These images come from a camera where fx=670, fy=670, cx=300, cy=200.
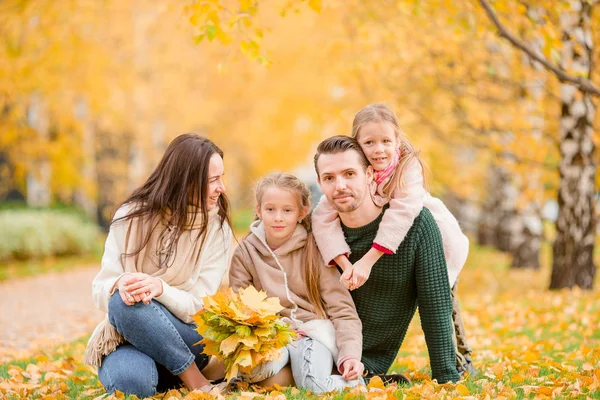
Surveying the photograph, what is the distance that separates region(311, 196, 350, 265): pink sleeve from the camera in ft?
11.7

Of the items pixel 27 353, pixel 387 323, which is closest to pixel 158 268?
pixel 387 323

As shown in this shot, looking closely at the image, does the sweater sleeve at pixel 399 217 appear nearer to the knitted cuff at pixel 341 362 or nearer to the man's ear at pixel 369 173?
the man's ear at pixel 369 173

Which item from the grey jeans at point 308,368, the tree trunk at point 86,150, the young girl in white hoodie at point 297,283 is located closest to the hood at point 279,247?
the young girl in white hoodie at point 297,283

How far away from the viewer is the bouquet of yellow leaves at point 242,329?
10.5ft

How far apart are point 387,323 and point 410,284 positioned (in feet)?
0.88

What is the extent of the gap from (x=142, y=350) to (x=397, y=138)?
1.80m

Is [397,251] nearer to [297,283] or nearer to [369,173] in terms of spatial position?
[369,173]

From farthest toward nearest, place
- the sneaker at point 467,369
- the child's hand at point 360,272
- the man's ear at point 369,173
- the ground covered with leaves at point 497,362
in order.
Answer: the sneaker at point 467,369, the man's ear at point 369,173, the child's hand at point 360,272, the ground covered with leaves at point 497,362

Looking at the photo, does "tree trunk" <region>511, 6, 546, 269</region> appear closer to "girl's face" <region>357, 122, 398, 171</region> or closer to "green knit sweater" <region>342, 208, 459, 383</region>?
"girl's face" <region>357, 122, 398, 171</region>

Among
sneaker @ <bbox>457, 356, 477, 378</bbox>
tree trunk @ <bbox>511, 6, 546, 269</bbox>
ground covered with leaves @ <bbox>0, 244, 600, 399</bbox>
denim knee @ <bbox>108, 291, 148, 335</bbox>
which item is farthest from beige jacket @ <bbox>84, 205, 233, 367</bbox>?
tree trunk @ <bbox>511, 6, 546, 269</bbox>

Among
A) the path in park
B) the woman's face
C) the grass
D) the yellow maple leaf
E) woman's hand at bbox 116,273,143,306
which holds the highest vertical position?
the woman's face

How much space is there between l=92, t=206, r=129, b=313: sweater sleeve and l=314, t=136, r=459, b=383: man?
1.12 metres

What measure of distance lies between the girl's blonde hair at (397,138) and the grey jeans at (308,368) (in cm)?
93

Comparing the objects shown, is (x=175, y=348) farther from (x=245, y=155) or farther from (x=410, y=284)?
(x=245, y=155)
